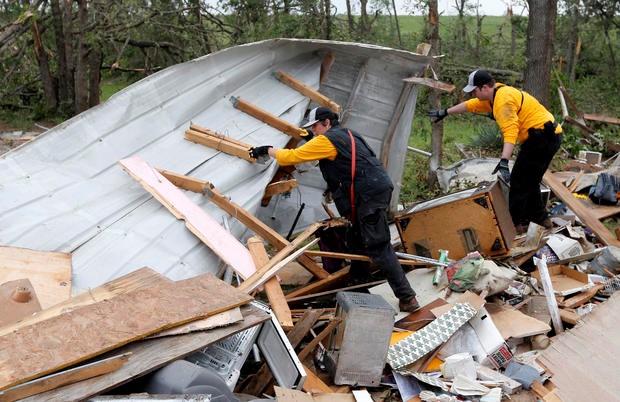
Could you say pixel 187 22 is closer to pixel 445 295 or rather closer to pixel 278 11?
pixel 278 11

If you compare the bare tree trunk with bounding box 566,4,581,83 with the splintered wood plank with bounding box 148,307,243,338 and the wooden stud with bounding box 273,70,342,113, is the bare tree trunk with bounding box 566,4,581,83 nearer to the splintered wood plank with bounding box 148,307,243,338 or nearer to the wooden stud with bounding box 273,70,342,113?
the wooden stud with bounding box 273,70,342,113

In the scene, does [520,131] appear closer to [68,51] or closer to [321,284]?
[321,284]

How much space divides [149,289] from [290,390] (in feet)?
3.23

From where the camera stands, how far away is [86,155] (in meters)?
5.09

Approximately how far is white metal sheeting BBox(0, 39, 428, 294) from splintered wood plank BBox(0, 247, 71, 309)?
11 cm

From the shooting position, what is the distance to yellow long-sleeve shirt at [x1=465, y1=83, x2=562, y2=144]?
5961 millimetres

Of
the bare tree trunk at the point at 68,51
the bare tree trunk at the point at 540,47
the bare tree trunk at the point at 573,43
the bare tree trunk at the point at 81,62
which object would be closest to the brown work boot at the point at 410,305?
the bare tree trunk at the point at 540,47

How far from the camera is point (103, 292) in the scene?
12.4ft

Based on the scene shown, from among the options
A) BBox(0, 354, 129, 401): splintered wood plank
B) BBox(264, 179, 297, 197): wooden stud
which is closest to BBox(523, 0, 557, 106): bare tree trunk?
BBox(264, 179, 297, 197): wooden stud

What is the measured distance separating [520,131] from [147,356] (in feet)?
14.9

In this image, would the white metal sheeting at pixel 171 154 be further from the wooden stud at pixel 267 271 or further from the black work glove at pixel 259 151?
the wooden stud at pixel 267 271

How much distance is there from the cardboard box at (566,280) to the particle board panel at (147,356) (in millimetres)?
3176

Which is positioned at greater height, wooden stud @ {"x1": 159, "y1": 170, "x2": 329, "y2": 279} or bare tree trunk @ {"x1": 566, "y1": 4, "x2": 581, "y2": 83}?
bare tree trunk @ {"x1": 566, "y1": 4, "x2": 581, "y2": 83}

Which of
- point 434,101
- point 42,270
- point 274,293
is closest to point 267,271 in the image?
point 274,293
